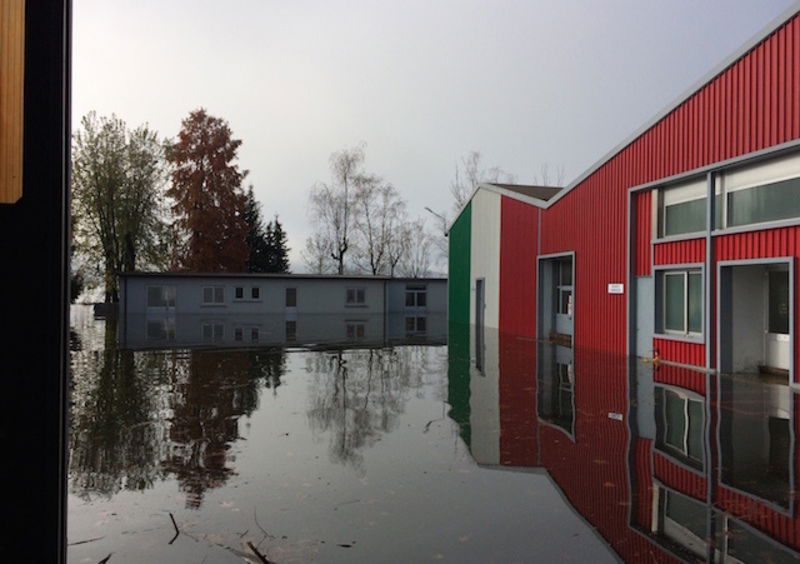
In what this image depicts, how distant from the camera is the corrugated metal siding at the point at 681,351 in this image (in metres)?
14.9

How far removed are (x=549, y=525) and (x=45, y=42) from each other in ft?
15.2

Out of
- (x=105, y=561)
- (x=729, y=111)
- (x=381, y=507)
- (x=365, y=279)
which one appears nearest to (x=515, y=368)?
(x=729, y=111)

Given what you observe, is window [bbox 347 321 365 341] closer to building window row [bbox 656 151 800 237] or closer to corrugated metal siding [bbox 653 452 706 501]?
building window row [bbox 656 151 800 237]

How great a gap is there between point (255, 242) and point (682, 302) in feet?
159

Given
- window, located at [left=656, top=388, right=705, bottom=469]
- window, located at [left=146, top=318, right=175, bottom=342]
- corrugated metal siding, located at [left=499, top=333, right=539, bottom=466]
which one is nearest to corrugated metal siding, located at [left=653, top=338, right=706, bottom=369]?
corrugated metal siding, located at [left=499, top=333, right=539, bottom=466]

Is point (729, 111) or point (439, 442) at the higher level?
point (729, 111)

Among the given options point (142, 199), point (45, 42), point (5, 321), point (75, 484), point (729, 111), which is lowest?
point (75, 484)

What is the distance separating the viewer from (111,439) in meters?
7.85

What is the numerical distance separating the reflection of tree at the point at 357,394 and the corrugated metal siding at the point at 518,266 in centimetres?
773

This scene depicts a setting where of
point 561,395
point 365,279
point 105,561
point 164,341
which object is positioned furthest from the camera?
point 365,279

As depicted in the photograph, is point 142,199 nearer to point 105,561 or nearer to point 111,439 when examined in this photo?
point 111,439

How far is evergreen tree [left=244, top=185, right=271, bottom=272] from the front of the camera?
58.5 meters

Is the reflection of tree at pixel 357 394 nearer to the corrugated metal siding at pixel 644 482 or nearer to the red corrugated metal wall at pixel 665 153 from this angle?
the corrugated metal siding at pixel 644 482

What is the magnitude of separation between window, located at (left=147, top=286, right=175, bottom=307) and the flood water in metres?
28.5
